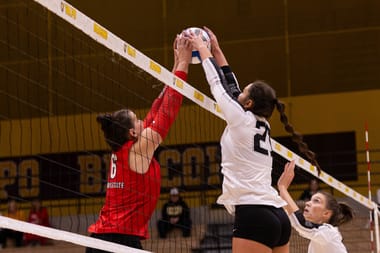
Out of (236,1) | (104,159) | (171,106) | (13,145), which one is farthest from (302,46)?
(171,106)

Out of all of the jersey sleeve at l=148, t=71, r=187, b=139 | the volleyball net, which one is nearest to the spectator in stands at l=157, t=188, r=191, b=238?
the volleyball net

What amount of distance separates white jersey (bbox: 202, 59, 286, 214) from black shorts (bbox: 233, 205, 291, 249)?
0.04m

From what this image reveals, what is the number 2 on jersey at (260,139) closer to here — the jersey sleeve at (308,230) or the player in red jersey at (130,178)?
the player in red jersey at (130,178)

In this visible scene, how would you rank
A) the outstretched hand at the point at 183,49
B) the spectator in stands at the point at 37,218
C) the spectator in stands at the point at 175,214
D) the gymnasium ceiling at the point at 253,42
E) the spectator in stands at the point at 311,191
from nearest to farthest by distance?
the outstretched hand at the point at 183,49
the spectator in stands at the point at 311,191
the spectator in stands at the point at 175,214
the spectator in stands at the point at 37,218
the gymnasium ceiling at the point at 253,42

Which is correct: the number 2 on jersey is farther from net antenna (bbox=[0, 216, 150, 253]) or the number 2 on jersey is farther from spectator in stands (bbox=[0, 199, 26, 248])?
spectator in stands (bbox=[0, 199, 26, 248])

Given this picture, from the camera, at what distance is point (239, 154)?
15.9ft

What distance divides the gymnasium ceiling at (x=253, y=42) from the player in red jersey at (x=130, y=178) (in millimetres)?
12138

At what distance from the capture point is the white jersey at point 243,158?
480 centimetres

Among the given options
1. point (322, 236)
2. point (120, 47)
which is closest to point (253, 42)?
point (322, 236)

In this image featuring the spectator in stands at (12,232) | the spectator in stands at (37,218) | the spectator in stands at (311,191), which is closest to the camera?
the spectator in stands at (311,191)

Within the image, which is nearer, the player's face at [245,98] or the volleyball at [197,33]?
the player's face at [245,98]

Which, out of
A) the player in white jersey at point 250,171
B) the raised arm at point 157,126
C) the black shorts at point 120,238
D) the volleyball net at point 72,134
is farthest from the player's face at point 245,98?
the volleyball net at point 72,134

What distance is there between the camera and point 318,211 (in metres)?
6.81

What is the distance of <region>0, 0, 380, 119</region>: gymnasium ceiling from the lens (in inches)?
706
